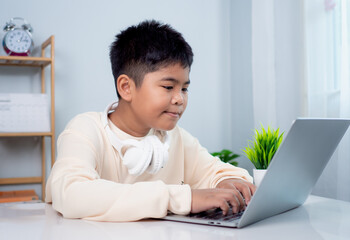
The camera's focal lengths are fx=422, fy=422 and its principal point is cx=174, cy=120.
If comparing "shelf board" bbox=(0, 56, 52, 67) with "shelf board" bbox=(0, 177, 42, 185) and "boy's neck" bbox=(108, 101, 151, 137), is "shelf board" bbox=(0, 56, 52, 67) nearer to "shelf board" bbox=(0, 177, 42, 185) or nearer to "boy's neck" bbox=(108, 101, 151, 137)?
"shelf board" bbox=(0, 177, 42, 185)

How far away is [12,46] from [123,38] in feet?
5.55

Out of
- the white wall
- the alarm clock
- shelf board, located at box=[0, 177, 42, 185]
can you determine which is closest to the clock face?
the alarm clock

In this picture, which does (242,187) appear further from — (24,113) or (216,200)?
(24,113)

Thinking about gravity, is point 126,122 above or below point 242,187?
above

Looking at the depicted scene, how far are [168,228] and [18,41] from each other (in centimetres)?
228

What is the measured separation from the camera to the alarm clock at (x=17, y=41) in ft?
8.72

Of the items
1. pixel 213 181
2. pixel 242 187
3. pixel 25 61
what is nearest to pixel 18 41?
pixel 25 61

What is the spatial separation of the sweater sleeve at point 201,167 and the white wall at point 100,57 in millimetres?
1788

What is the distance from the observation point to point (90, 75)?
3.02 meters

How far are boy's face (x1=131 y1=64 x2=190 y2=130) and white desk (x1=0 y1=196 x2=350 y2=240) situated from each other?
38 cm

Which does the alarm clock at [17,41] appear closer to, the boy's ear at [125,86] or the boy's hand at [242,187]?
the boy's ear at [125,86]

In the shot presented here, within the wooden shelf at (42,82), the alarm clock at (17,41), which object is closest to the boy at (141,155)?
the wooden shelf at (42,82)

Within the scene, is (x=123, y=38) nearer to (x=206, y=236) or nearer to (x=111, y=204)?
(x=111, y=204)

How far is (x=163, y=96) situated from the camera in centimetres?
111
